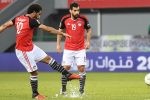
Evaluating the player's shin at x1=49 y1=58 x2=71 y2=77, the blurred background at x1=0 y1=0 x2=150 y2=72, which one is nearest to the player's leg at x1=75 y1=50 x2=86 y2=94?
the player's shin at x1=49 y1=58 x2=71 y2=77

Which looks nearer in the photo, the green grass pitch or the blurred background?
the green grass pitch

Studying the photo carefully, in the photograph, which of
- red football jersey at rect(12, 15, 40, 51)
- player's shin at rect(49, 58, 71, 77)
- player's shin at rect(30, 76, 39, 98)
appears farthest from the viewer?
player's shin at rect(49, 58, 71, 77)

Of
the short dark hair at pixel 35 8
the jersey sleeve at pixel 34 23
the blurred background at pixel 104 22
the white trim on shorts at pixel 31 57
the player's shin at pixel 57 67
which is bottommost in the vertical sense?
the blurred background at pixel 104 22

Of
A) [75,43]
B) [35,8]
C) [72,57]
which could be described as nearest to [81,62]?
[72,57]

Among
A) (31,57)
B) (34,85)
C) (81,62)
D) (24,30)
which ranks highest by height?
(24,30)

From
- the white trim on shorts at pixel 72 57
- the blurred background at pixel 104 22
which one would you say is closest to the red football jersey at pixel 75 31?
the white trim on shorts at pixel 72 57

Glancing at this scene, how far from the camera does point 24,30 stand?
1409 cm

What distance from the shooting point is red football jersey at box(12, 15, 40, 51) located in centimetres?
1402

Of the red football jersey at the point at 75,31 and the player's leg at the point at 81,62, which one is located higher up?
the red football jersey at the point at 75,31

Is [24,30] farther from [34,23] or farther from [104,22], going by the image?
[104,22]

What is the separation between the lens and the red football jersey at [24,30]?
14023 mm

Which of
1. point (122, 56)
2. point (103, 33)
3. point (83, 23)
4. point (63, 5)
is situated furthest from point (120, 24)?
point (83, 23)

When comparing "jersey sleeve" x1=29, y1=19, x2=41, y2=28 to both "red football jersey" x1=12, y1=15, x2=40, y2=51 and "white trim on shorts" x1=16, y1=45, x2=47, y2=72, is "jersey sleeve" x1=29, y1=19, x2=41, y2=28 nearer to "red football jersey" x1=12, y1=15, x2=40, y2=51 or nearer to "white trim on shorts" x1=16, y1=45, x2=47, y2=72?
"red football jersey" x1=12, y1=15, x2=40, y2=51

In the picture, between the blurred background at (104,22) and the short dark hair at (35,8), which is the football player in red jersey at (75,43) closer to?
the short dark hair at (35,8)
